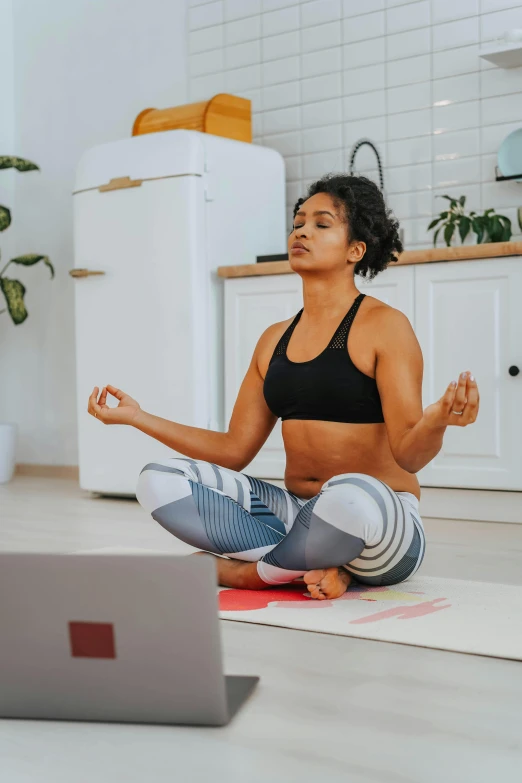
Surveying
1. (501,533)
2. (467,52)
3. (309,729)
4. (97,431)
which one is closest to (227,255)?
(97,431)

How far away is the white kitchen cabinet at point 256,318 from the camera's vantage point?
3.59 m

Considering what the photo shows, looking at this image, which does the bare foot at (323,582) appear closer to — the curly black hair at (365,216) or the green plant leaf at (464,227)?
the curly black hair at (365,216)

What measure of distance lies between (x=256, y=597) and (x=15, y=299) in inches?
120

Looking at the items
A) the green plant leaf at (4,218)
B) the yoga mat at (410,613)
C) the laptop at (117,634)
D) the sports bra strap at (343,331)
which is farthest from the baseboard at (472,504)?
the green plant leaf at (4,218)

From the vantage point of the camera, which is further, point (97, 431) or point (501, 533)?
point (97, 431)

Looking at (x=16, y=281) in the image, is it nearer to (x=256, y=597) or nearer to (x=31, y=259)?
(x=31, y=259)

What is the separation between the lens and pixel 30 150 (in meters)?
5.04

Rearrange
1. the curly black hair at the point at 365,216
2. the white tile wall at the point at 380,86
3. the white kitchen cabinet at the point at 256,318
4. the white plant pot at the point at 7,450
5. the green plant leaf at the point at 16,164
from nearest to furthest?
the curly black hair at the point at 365,216, the white kitchen cabinet at the point at 256,318, the white tile wall at the point at 380,86, the green plant leaf at the point at 16,164, the white plant pot at the point at 7,450

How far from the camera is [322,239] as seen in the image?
83.4 inches

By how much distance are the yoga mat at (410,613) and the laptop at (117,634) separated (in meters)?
0.56

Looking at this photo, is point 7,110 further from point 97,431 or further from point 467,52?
point 467,52

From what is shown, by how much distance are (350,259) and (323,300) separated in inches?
4.2

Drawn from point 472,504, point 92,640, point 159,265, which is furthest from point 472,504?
point 92,640

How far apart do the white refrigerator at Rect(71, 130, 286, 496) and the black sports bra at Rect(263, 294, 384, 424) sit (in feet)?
5.13
